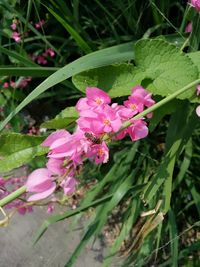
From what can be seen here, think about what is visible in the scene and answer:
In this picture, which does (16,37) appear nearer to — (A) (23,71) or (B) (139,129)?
(A) (23,71)

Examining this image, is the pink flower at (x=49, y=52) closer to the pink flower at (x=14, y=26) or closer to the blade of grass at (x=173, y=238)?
the pink flower at (x=14, y=26)

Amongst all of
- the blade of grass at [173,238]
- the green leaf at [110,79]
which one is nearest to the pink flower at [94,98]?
the green leaf at [110,79]

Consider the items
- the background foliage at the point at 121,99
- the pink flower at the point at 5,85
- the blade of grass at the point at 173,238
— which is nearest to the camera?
the background foliage at the point at 121,99

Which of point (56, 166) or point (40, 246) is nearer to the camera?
point (56, 166)

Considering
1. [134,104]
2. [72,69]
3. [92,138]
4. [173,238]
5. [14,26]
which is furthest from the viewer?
[14,26]

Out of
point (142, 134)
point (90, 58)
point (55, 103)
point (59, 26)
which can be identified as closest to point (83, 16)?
point (59, 26)

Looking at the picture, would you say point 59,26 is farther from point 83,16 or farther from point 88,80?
point 88,80

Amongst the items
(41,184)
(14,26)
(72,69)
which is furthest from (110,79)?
(14,26)
